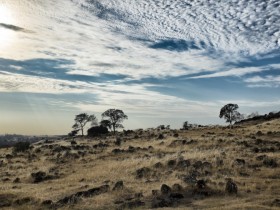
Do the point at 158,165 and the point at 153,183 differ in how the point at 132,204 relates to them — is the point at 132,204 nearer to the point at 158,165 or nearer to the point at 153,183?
the point at 153,183

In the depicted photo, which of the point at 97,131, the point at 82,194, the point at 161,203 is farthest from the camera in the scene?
the point at 97,131

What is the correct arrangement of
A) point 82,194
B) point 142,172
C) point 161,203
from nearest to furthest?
1. point 161,203
2. point 82,194
3. point 142,172

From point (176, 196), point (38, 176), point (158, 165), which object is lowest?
point (176, 196)

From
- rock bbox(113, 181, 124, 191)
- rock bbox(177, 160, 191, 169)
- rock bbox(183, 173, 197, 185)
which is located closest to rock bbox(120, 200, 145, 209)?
rock bbox(113, 181, 124, 191)

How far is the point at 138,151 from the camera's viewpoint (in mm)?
49281

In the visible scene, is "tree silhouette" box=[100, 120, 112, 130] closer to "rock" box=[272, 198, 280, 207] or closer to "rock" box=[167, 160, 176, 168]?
"rock" box=[167, 160, 176, 168]

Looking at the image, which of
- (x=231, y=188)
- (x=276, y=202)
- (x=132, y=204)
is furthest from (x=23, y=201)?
(x=276, y=202)

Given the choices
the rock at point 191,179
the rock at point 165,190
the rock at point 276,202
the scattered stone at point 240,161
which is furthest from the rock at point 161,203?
the scattered stone at point 240,161

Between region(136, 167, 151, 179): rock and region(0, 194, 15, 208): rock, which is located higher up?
region(136, 167, 151, 179): rock

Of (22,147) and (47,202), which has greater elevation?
(22,147)

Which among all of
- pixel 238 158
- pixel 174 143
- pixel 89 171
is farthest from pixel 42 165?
pixel 238 158

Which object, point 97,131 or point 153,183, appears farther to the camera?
point 97,131

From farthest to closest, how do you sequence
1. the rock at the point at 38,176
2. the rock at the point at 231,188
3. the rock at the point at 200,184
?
1. the rock at the point at 38,176
2. the rock at the point at 200,184
3. the rock at the point at 231,188

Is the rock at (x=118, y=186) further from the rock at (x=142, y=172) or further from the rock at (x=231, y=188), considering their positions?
the rock at (x=231, y=188)
